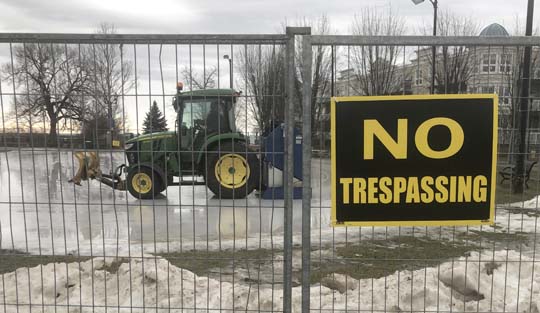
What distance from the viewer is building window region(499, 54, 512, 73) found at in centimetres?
341

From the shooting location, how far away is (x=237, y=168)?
4.26 m

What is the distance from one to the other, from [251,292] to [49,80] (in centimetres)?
257

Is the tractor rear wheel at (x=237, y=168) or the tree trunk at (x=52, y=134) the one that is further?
the tractor rear wheel at (x=237, y=168)

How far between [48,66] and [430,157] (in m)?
2.87

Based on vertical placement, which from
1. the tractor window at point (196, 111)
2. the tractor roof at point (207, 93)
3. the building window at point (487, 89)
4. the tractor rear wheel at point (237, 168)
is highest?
the tractor roof at point (207, 93)

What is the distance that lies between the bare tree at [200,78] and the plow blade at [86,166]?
3.14ft

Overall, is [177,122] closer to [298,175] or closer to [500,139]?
[500,139]

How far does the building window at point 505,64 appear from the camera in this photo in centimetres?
341

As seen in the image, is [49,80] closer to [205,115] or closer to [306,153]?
[205,115]

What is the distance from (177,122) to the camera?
443 centimetres

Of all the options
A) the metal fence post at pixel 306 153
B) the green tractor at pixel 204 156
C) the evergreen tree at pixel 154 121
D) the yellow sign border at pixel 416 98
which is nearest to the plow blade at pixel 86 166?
the green tractor at pixel 204 156

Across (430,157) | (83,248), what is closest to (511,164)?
(430,157)

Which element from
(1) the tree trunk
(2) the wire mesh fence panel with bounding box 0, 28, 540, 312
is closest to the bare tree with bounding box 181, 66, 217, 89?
(2) the wire mesh fence panel with bounding box 0, 28, 540, 312

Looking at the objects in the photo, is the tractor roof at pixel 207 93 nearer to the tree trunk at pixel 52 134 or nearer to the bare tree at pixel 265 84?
the bare tree at pixel 265 84
